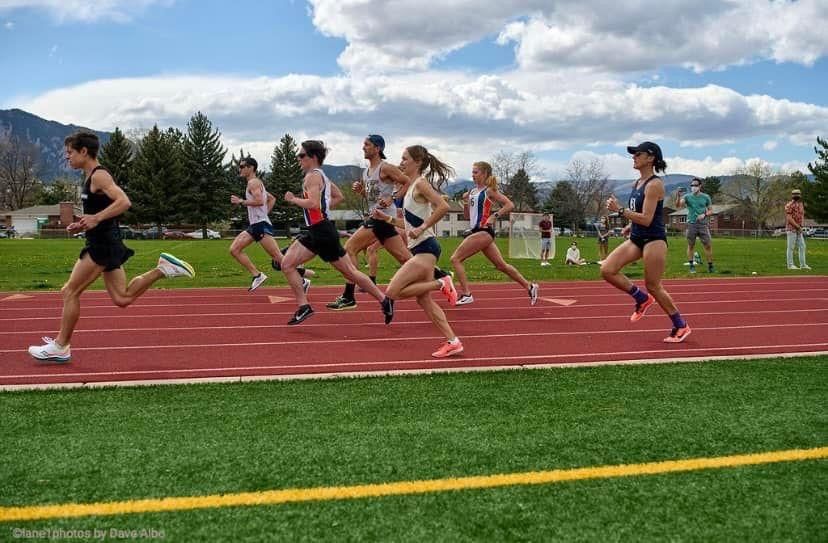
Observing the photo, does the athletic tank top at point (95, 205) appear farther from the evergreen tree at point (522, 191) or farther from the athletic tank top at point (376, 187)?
the evergreen tree at point (522, 191)

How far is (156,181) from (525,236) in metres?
48.3

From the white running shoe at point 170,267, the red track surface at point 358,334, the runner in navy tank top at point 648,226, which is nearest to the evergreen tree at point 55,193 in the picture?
the red track surface at point 358,334

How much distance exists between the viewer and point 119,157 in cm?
6438

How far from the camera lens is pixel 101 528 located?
303 cm

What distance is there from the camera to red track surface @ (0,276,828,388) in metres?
6.40

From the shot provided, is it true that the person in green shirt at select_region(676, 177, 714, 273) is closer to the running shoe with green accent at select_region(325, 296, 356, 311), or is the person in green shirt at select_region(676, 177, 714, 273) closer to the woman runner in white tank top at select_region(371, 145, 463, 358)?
the running shoe with green accent at select_region(325, 296, 356, 311)

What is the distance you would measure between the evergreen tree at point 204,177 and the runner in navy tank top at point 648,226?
62288 millimetres

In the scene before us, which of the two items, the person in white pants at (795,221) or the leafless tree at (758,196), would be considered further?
the leafless tree at (758,196)

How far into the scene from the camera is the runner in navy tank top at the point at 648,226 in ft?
23.7

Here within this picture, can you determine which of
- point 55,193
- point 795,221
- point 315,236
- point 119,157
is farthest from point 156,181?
point 315,236

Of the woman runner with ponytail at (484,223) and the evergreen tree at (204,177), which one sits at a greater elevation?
the evergreen tree at (204,177)

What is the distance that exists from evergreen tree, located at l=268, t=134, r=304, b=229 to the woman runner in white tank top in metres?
65.0

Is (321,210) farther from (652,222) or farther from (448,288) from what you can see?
(652,222)

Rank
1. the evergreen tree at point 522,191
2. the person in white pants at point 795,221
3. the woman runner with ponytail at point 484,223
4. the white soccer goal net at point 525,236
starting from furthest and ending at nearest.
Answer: the evergreen tree at point 522,191
the white soccer goal net at point 525,236
the person in white pants at point 795,221
the woman runner with ponytail at point 484,223
